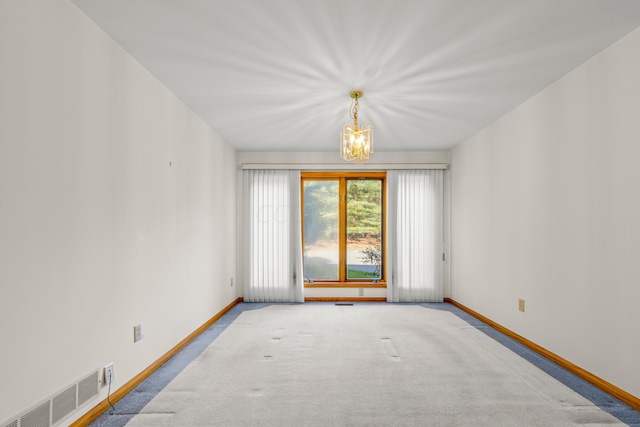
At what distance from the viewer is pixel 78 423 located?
1886mm

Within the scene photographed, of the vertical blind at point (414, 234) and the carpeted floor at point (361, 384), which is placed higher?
the vertical blind at point (414, 234)

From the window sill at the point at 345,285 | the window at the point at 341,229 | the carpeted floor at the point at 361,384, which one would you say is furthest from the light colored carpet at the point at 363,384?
the window at the point at 341,229

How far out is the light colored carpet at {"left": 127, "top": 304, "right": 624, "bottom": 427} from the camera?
204cm

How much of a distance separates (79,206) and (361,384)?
7.20ft

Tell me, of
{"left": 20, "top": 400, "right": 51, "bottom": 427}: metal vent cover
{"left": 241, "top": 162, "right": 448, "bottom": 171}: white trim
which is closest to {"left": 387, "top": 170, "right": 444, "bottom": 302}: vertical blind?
{"left": 241, "top": 162, "right": 448, "bottom": 171}: white trim

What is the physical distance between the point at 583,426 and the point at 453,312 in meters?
2.66

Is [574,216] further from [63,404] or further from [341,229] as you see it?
[63,404]

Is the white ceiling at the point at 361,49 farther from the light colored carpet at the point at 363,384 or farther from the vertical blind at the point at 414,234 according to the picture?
the light colored carpet at the point at 363,384

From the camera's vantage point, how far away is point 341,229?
5.51m

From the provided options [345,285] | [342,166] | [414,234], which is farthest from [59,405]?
[414,234]

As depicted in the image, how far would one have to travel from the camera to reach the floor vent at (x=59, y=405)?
5.07 feet

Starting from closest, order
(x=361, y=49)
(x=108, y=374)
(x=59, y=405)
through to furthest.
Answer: (x=59, y=405) < (x=108, y=374) < (x=361, y=49)

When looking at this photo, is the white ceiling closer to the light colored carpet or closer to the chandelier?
the chandelier

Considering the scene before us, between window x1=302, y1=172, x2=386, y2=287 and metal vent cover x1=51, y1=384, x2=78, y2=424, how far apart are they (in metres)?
3.85
